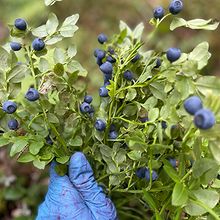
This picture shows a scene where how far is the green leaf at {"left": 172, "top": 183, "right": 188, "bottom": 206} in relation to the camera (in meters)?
0.74

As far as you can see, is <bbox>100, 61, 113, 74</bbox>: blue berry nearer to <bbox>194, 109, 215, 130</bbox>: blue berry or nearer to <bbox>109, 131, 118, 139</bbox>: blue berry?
<bbox>109, 131, 118, 139</bbox>: blue berry

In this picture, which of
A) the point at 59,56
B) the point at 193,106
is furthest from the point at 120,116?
the point at 193,106

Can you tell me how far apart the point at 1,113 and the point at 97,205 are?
8.6 inches

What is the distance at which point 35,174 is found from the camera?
4.75ft

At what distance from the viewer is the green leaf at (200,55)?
811 mm

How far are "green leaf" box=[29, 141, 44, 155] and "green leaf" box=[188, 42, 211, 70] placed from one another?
0.88 feet

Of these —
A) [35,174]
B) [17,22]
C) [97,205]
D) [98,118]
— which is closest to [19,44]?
[17,22]

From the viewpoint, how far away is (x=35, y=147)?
0.88 m

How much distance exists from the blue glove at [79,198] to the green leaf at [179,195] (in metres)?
0.20

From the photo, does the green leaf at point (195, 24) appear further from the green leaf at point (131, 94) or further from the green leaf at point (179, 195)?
the green leaf at point (179, 195)

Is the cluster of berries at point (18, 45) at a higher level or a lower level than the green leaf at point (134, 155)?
higher

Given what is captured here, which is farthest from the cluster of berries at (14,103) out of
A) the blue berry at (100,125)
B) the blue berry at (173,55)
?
the blue berry at (173,55)

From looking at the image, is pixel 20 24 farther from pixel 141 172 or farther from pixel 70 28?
pixel 141 172

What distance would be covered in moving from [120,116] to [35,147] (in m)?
0.14
